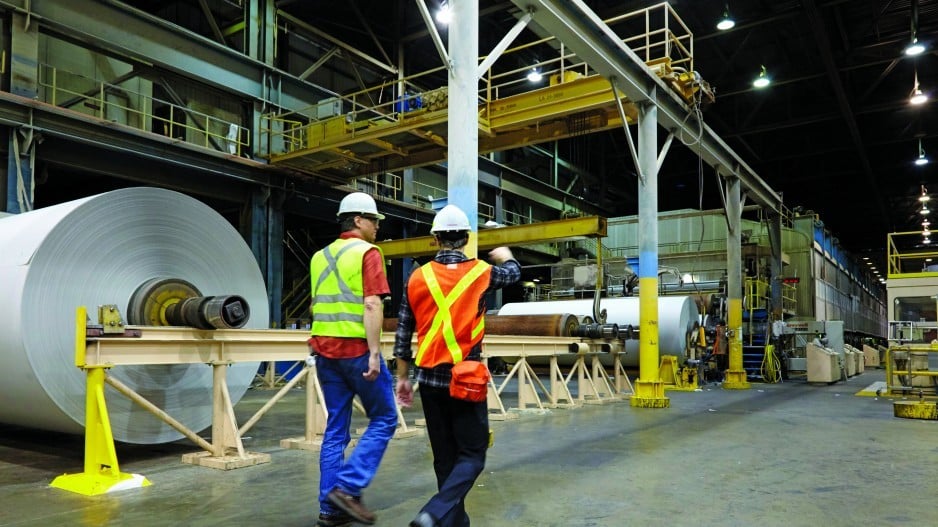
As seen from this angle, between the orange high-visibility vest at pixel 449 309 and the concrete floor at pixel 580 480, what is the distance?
1.29 meters

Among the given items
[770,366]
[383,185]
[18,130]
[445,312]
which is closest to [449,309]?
[445,312]

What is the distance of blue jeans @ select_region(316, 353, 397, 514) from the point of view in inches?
143

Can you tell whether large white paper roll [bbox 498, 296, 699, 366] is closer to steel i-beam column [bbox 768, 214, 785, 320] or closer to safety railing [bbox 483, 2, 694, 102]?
steel i-beam column [bbox 768, 214, 785, 320]

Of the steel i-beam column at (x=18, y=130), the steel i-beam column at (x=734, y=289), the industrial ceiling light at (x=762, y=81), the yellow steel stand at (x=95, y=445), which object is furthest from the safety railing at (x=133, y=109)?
the industrial ceiling light at (x=762, y=81)

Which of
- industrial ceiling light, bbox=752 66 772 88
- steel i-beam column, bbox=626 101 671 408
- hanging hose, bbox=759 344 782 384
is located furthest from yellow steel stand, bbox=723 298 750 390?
industrial ceiling light, bbox=752 66 772 88

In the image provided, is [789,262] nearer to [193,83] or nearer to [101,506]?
[193,83]

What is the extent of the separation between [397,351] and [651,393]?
26.9 ft

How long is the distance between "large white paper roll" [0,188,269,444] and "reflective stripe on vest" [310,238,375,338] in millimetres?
2821

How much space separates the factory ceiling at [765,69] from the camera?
19.5m

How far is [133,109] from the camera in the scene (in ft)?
53.4

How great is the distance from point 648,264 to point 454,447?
28.2 ft

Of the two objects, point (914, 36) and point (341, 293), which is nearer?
point (341, 293)

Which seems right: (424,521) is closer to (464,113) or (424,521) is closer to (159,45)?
(464,113)

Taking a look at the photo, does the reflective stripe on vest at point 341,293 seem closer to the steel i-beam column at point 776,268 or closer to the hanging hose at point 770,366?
the hanging hose at point 770,366
